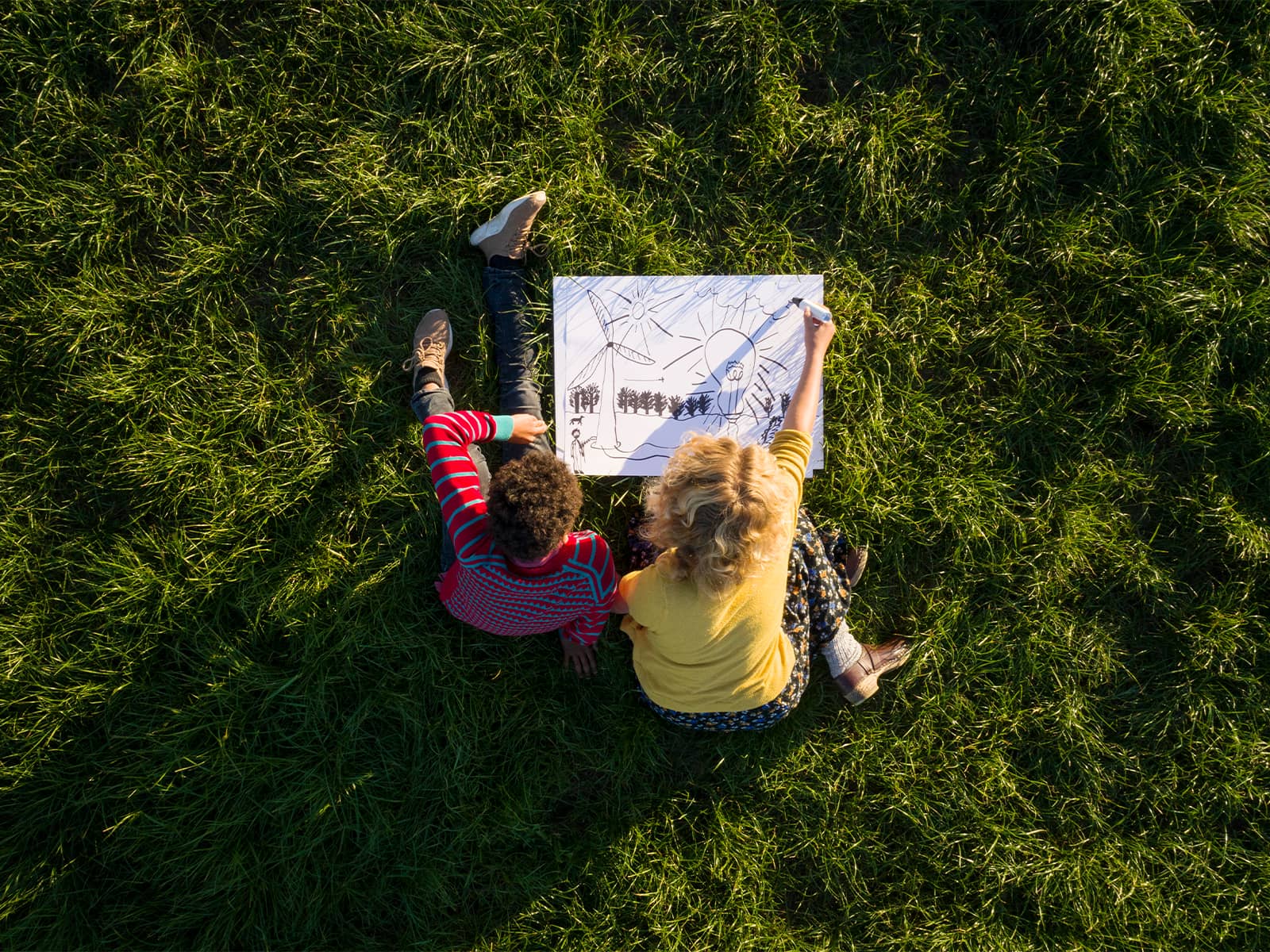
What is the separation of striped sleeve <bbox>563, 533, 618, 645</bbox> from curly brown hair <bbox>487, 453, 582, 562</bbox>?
208 mm

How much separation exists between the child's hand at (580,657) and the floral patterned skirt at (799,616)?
0.23 metres

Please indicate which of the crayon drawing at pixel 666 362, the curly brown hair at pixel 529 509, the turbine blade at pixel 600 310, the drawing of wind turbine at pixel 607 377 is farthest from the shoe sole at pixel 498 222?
the curly brown hair at pixel 529 509

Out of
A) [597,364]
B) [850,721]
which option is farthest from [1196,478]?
[597,364]

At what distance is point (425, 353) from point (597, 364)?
0.71 m

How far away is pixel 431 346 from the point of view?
10.2 ft

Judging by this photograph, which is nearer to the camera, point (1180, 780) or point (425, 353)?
point (425, 353)

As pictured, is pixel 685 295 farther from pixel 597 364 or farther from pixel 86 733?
pixel 86 733

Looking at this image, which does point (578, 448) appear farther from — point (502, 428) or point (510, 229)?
point (510, 229)

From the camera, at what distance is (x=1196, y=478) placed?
3344mm

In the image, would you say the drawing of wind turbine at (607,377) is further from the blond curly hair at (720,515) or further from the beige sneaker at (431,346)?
the blond curly hair at (720,515)

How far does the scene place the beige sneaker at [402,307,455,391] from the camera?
3076mm

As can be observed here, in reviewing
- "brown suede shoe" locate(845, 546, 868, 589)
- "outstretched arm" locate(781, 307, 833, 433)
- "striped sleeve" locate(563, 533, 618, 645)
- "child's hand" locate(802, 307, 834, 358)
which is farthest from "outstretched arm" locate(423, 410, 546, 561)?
"brown suede shoe" locate(845, 546, 868, 589)

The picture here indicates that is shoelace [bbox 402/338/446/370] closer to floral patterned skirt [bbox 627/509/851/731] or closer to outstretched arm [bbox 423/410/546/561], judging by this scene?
outstretched arm [bbox 423/410/546/561]

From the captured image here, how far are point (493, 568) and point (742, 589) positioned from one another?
841 mm
